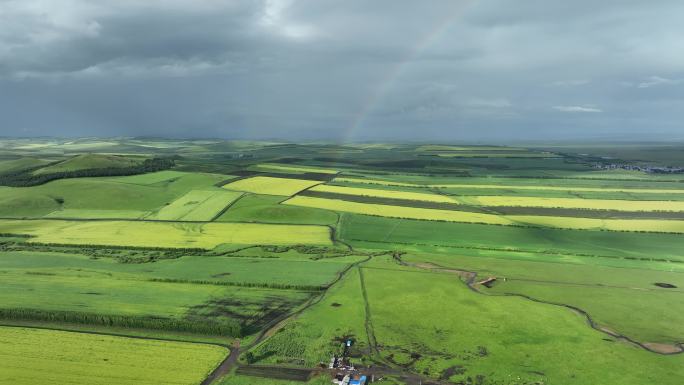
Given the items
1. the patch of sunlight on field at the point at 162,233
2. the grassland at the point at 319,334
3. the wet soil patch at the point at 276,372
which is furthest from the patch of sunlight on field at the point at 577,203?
the wet soil patch at the point at 276,372

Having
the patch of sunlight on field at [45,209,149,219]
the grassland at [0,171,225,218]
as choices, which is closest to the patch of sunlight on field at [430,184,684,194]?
the grassland at [0,171,225,218]

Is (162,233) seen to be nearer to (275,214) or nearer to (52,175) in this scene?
(275,214)

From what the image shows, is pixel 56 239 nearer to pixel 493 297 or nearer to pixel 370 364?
pixel 370 364

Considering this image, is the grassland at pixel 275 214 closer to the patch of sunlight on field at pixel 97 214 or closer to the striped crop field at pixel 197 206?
the striped crop field at pixel 197 206

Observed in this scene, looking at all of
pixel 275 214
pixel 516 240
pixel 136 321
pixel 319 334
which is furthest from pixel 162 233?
pixel 516 240

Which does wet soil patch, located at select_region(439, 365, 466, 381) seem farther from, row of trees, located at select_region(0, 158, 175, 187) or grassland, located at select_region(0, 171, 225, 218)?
row of trees, located at select_region(0, 158, 175, 187)

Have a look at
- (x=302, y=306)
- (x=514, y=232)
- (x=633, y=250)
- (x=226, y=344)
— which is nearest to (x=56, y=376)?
(x=226, y=344)
